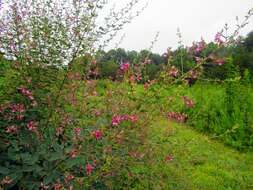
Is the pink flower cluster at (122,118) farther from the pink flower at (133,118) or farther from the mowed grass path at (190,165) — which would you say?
the mowed grass path at (190,165)

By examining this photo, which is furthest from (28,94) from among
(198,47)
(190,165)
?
(190,165)

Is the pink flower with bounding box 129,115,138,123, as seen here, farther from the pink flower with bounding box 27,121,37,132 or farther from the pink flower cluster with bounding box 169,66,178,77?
the pink flower with bounding box 27,121,37,132

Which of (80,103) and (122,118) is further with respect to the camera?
(80,103)

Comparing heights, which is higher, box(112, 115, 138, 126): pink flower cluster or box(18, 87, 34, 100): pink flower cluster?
box(18, 87, 34, 100): pink flower cluster

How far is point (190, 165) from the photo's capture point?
5707 millimetres

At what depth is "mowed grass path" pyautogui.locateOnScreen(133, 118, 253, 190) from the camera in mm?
3439

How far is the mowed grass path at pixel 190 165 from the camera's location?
11.3 feet

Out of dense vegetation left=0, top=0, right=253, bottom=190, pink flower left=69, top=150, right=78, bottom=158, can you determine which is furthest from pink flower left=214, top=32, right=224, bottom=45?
pink flower left=69, top=150, right=78, bottom=158

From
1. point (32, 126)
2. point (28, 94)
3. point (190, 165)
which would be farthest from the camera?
point (190, 165)

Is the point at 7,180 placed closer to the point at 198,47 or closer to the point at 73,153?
the point at 73,153

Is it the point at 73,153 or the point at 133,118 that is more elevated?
the point at 133,118

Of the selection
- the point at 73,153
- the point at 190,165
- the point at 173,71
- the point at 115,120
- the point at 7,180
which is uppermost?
the point at 173,71

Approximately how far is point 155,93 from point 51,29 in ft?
3.19

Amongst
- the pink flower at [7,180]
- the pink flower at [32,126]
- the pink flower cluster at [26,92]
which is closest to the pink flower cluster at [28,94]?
the pink flower cluster at [26,92]
